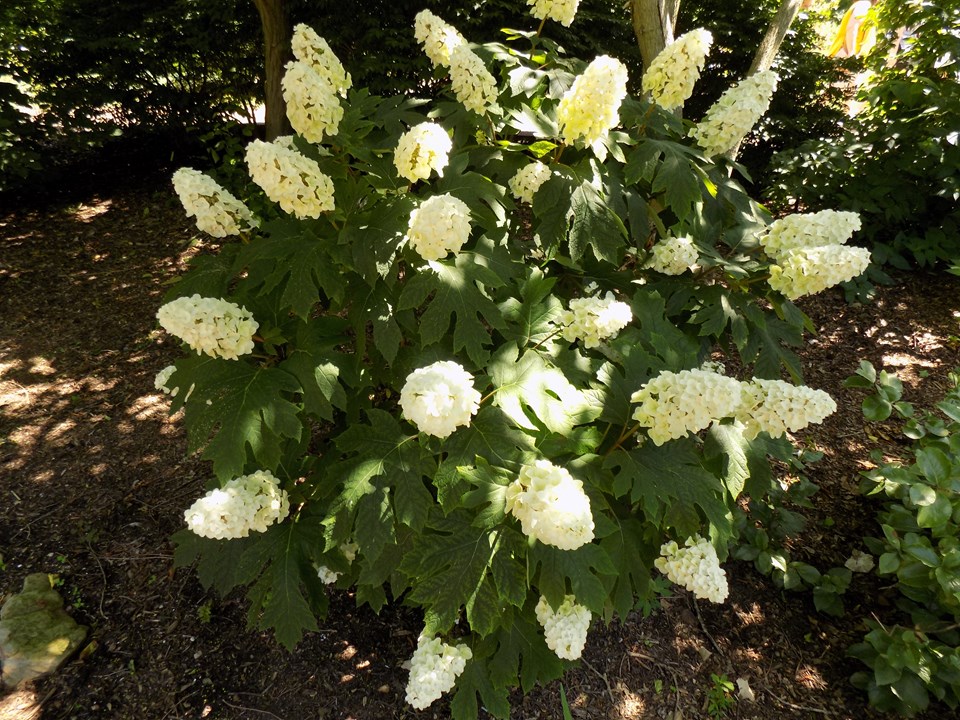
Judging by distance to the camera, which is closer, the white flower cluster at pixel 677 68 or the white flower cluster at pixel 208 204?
the white flower cluster at pixel 208 204

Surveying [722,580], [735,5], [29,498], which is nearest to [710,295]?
[722,580]

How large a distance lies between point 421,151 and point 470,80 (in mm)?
578

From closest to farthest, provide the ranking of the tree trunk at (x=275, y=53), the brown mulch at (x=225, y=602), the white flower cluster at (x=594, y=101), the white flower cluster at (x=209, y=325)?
the white flower cluster at (x=209, y=325), the white flower cluster at (x=594, y=101), the brown mulch at (x=225, y=602), the tree trunk at (x=275, y=53)

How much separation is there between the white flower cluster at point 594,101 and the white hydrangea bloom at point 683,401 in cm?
105

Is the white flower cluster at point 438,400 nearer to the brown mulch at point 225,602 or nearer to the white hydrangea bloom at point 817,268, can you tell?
the white hydrangea bloom at point 817,268

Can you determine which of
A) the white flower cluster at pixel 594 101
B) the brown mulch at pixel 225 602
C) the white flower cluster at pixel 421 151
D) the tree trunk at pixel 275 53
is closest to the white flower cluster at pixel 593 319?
the white flower cluster at pixel 594 101

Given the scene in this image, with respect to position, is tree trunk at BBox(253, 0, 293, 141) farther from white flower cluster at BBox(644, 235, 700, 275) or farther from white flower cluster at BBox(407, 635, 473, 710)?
white flower cluster at BBox(407, 635, 473, 710)

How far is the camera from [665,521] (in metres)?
2.17

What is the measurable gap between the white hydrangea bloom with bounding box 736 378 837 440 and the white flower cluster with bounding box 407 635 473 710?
151 cm

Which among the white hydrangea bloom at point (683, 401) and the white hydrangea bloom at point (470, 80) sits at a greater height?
the white hydrangea bloom at point (470, 80)

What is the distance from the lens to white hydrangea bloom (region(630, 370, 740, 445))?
188cm

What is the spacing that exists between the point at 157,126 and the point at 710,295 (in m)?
7.21

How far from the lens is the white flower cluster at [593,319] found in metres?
2.30

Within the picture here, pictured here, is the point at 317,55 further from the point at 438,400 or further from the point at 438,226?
the point at 438,400
